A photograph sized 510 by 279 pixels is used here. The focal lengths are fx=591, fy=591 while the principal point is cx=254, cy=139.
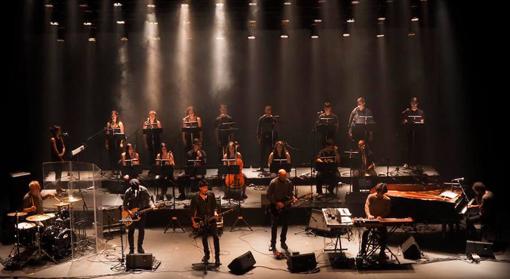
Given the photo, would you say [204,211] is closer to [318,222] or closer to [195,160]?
[318,222]

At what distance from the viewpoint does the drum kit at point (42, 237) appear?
40.5 feet

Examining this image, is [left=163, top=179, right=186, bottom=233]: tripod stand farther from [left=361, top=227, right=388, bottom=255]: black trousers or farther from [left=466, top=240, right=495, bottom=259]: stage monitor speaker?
[left=466, top=240, right=495, bottom=259]: stage monitor speaker

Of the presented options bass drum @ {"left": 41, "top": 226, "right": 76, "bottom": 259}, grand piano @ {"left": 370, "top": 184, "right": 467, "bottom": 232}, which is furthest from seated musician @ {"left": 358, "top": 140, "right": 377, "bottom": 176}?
bass drum @ {"left": 41, "top": 226, "right": 76, "bottom": 259}

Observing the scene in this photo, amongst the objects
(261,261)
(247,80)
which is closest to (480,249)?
(261,261)

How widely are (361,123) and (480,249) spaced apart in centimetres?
496

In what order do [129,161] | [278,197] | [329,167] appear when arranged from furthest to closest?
[129,161], [329,167], [278,197]

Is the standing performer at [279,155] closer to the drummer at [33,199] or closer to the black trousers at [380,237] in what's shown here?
the black trousers at [380,237]

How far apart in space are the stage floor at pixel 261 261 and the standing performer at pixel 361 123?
317 cm

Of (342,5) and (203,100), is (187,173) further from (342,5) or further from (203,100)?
(342,5)

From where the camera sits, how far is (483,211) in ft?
41.4

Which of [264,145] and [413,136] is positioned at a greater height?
[413,136]

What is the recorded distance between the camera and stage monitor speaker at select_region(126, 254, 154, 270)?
11.8 meters

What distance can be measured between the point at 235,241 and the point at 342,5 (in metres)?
6.59

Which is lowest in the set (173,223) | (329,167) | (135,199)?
(173,223)
